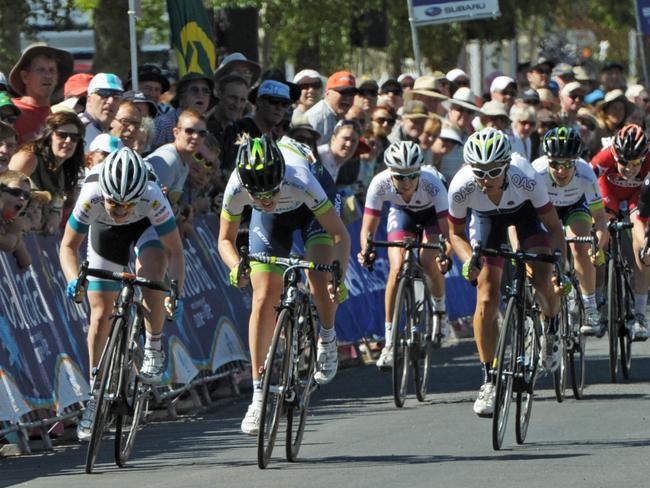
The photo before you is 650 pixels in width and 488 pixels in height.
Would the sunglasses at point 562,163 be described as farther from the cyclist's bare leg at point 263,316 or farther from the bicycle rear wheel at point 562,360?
the cyclist's bare leg at point 263,316

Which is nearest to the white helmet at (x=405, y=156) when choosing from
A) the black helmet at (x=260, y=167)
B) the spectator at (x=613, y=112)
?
the black helmet at (x=260, y=167)

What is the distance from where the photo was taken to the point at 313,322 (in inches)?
430

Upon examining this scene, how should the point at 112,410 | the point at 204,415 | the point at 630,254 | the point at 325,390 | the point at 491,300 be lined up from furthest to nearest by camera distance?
the point at 630,254
the point at 325,390
the point at 204,415
the point at 491,300
the point at 112,410

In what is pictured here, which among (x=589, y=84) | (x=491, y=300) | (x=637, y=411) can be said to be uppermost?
(x=589, y=84)

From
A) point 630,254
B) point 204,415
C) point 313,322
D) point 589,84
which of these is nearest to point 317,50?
point 589,84

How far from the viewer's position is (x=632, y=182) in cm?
1558

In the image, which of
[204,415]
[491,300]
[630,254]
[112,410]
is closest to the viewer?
[112,410]

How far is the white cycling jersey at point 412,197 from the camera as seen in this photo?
1438 centimetres

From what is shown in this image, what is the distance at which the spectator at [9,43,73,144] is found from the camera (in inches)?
534

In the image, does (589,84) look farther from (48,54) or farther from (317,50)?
(48,54)

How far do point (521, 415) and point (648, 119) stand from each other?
1782 cm

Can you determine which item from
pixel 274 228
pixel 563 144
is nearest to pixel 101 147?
pixel 274 228

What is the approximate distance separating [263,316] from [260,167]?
0.94 meters

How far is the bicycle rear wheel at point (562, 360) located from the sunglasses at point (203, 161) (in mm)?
2921
